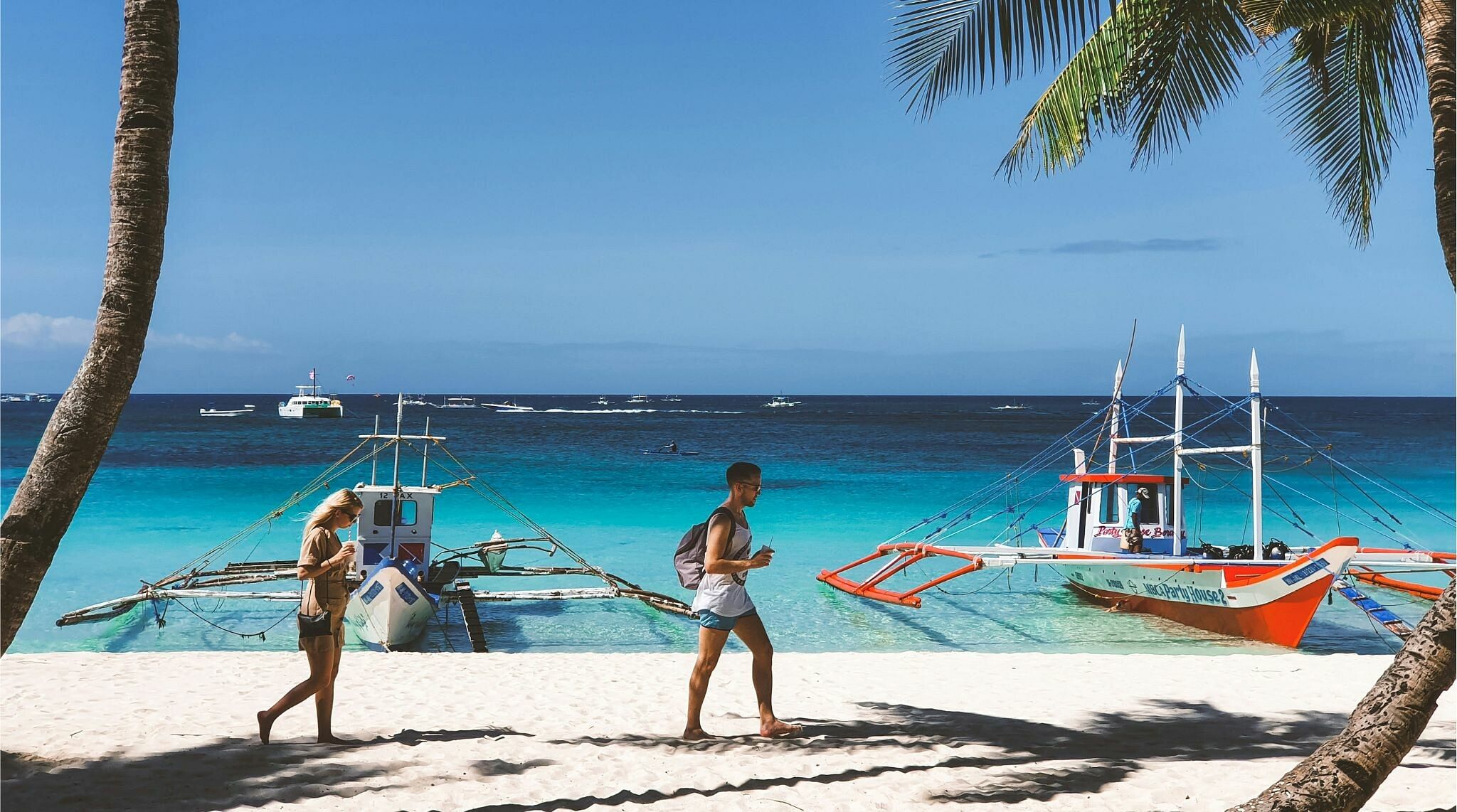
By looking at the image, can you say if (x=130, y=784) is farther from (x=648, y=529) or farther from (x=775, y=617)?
(x=648, y=529)

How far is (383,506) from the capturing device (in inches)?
553

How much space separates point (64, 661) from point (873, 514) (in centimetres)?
2206

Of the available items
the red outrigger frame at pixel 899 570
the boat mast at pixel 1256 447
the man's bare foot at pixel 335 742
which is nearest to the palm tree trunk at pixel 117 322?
the man's bare foot at pixel 335 742

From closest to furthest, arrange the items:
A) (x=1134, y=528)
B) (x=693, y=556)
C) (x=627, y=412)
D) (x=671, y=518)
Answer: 1. (x=693, y=556)
2. (x=1134, y=528)
3. (x=671, y=518)
4. (x=627, y=412)

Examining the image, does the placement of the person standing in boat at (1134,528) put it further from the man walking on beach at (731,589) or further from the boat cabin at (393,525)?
the man walking on beach at (731,589)

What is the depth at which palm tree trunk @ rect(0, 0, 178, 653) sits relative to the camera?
3.82 meters

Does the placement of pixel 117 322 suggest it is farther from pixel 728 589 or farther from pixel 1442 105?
pixel 1442 105

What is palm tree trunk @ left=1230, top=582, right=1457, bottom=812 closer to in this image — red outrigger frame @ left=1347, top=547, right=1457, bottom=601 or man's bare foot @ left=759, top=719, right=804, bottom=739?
man's bare foot @ left=759, top=719, right=804, bottom=739

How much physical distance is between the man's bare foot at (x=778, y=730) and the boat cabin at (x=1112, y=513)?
31.8 feet

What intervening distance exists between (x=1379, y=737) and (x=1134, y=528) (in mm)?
11945

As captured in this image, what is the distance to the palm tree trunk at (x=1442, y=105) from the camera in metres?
4.00

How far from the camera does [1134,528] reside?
579 inches

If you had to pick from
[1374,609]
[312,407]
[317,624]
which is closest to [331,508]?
[317,624]

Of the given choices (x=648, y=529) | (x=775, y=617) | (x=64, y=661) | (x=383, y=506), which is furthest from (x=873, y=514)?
(x=64, y=661)
